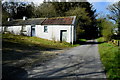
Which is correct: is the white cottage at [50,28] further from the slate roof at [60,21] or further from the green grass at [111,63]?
the green grass at [111,63]

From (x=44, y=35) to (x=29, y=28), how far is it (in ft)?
11.8

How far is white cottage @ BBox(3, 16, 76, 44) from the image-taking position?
68.5ft

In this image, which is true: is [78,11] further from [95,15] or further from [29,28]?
[95,15]

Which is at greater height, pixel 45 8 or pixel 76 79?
pixel 45 8

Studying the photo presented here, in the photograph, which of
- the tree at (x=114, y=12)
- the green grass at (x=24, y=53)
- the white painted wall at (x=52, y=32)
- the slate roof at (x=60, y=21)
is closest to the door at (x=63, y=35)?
the white painted wall at (x=52, y=32)

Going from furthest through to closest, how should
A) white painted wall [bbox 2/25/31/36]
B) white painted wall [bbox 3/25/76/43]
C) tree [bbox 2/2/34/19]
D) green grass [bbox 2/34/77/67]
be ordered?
1. tree [bbox 2/2/34/19]
2. white painted wall [bbox 2/25/31/36]
3. white painted wall [bbox 3/25/76/43]
4. green grass [bbox 2/34/77/67]

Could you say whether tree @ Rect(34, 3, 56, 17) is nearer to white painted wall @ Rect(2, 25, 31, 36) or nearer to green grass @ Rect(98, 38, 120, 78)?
white painted wall @ Rect(2, 25, 31, 36)

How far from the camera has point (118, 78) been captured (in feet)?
16.3

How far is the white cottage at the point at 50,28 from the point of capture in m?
20.9

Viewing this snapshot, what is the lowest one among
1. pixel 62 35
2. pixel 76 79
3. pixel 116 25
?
pixel 76 79

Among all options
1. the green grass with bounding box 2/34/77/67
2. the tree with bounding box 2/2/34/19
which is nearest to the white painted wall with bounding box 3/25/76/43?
the green grass with bounding box 2/34/77/67

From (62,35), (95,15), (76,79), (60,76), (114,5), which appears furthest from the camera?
(95,15)

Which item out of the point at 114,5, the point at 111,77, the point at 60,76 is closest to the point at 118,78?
the point at 111,77

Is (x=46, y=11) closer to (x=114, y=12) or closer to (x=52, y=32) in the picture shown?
(x=52, y=32)
